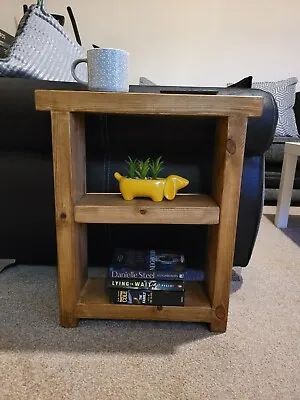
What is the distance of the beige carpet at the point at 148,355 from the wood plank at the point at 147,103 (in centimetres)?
48

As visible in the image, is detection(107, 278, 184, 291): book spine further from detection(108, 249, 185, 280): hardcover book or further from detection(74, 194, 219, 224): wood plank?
detection(74, 194, 219, 224): wood plank

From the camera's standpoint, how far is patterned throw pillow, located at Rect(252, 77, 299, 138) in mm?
2291

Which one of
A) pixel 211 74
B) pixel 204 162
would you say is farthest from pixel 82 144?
pixel 211 74

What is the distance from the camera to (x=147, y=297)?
75cm

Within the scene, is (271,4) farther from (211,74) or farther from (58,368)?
(58,368)

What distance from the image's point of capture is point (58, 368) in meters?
0.62

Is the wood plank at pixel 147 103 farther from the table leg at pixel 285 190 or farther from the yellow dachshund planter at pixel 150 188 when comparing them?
the table leg at pixel 285 190

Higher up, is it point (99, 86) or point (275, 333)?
point (99, 86)

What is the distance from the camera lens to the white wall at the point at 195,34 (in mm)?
2516

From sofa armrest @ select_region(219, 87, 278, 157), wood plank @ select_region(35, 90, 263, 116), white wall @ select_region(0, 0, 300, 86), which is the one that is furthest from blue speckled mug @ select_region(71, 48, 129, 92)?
white wall @ select_region(0, 0, 300, 86)

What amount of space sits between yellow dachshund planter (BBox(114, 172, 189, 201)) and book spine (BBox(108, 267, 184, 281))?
17 cm

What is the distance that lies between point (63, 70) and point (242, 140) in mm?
739

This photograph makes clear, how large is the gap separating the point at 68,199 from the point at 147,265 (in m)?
0.25

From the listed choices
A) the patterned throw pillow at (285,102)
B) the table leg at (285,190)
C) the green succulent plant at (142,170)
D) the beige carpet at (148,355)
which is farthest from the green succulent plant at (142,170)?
the patterned throw pillow at (285,102)
